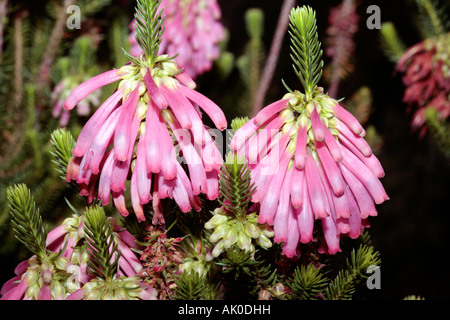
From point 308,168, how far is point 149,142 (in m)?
0.22

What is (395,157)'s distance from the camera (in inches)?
112

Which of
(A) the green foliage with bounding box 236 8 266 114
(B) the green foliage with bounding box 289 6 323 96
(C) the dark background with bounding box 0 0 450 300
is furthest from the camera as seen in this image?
(C) the dark background with bounding box 0 0 450 300

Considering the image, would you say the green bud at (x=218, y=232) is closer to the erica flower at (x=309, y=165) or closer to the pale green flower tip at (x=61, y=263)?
the erica flower at (x=309, y=165)

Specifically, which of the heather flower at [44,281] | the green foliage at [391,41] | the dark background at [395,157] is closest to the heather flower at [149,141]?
the heather flower at [44,281]

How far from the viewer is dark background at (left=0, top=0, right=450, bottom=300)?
2.30 metres

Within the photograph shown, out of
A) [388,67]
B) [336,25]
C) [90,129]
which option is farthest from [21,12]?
[388,67]

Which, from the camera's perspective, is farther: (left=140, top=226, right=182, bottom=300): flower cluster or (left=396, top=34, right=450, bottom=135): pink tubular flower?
(left=396, top=34, right=450, bottom=135): pink tubular flower


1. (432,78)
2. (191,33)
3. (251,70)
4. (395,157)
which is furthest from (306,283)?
(395,157)

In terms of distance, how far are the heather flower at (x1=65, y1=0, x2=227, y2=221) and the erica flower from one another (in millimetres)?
62

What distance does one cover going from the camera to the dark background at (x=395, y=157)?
2297 mm

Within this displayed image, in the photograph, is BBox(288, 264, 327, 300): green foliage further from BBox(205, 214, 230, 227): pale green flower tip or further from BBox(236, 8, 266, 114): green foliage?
BBox(236, 8, 266, 114): green foliage

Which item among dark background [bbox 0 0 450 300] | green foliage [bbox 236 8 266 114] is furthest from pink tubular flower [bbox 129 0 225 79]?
dark background [bbox 0 0 450 300]

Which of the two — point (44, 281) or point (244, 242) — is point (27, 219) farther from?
point (244, 242)
